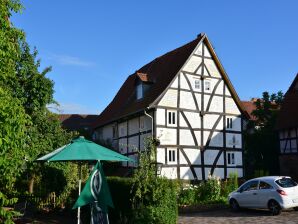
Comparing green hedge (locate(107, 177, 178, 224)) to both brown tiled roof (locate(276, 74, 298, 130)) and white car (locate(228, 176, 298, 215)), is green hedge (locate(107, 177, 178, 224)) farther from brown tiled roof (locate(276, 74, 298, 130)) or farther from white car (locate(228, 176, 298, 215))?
brown tiled roof (locate(276, 74, 298, 130))

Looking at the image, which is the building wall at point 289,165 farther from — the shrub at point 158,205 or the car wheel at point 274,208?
the shrub at point 158,205

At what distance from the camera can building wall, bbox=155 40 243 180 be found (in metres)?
26.3

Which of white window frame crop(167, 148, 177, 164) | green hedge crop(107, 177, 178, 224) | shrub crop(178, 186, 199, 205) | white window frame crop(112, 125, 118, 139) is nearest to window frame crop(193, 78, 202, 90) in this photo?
white window frame crop(167, 148, 177, 164)

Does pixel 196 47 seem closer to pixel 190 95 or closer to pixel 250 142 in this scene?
pixel 190 95

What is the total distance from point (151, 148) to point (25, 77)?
752cm

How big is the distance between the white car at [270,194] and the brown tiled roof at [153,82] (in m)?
10.1

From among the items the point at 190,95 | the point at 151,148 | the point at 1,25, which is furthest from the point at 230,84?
the point at 1,25

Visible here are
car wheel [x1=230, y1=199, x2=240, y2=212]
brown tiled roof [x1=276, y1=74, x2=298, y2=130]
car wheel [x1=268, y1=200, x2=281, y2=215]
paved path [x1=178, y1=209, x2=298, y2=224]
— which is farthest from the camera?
brown tiled roof [x1=276, y1=74, x2=298, y2=130]

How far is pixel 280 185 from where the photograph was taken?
1623cm

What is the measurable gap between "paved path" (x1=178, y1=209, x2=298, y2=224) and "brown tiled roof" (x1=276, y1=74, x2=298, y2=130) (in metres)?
15.5

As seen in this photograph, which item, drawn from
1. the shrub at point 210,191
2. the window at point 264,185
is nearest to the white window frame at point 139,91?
the shrub at point 210,191

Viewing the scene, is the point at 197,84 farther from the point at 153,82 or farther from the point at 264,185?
the point at 264,185

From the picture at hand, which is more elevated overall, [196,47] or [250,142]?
[196,47]

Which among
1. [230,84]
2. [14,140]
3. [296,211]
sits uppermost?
[230,84]
